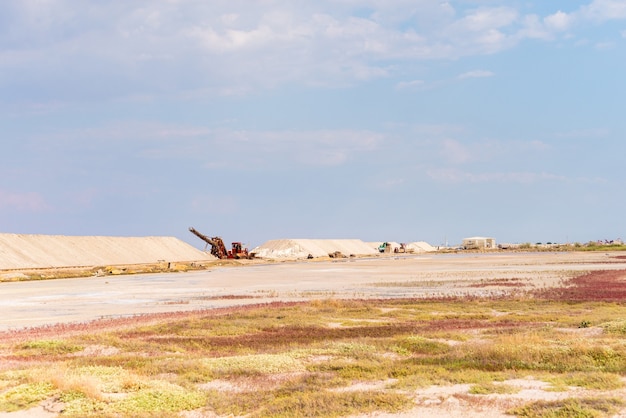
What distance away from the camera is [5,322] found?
31844 mm

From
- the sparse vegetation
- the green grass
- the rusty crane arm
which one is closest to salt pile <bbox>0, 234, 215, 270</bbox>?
the rusty crane arm

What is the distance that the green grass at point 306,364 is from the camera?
541 inches

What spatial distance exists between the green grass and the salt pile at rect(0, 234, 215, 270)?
81504 millimetres

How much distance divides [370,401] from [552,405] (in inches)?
142

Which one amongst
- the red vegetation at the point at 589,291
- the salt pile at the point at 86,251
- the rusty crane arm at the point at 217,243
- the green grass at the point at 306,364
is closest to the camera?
the green grass at the point at 306,364

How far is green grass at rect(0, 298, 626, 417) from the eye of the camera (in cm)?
1374

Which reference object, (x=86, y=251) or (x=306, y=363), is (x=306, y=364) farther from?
(x=86, y=251)

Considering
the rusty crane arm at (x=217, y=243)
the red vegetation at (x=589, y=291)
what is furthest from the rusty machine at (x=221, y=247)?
the red vegetation at (x=589, y=291)

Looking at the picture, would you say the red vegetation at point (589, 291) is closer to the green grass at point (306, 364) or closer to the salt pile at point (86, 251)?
the green grass at point (306, 364)

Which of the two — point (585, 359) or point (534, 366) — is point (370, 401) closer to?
point (534, 366)

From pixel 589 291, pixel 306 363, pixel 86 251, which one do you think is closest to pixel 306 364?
pixel 306 363

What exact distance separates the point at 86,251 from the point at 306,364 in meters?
111

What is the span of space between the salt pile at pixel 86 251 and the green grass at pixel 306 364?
81504mm

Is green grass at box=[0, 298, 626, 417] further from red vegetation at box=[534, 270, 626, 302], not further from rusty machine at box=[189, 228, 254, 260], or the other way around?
rusty machine at box=[189, 228, 254, 260]
